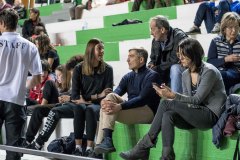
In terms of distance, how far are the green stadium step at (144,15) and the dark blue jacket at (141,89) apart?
2.88 m

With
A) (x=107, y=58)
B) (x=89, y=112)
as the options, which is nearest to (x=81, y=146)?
(x=89, y=112)

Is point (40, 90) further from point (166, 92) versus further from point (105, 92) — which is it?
point (166, 92)

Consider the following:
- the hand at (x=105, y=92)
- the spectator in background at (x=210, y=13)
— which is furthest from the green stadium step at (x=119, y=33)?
the hand at (x=105, y=92)

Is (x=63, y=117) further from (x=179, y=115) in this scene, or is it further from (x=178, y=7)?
(x=178, y=7)

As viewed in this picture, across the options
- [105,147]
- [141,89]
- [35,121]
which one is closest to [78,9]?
[35,121]

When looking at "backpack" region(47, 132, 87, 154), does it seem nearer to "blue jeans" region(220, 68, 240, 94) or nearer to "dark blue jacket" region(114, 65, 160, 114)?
"dark blue jacket" region(114, 65, 160, 114)

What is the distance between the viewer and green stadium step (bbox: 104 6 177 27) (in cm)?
724

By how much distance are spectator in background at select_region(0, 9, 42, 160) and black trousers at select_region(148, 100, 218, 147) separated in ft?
3.19

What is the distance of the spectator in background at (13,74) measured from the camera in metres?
3.99

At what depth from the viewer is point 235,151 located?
349 cm

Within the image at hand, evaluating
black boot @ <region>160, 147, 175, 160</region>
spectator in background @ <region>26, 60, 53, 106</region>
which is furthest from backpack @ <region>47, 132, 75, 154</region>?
black boot @ <region>160, 147, 175, 160</region>

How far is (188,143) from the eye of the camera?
3951 millimetres

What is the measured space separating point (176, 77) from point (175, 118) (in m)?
0.81

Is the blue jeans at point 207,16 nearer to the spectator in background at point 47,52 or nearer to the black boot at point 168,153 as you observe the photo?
the spectator in background at point 47,52
